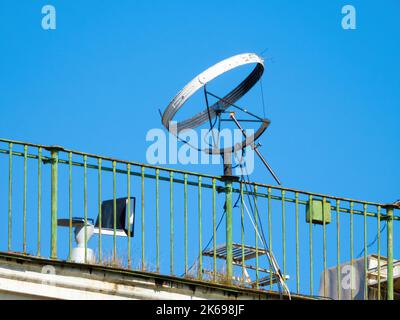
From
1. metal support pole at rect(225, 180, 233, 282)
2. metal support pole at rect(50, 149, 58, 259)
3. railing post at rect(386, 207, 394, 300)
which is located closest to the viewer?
metal support pole at rect(50, 149, 58, 259)

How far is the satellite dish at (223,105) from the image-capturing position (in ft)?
111

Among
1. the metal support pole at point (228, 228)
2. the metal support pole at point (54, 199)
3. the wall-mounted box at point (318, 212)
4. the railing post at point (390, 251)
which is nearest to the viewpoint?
the metal support pole at point (54, 199)

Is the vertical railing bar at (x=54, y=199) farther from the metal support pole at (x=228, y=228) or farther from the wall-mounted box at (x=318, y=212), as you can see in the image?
the wall-mounted box at (x=318, y=212)

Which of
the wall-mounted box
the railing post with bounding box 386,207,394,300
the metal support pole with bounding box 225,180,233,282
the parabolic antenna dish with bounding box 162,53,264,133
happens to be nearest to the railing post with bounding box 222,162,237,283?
the metal support pole with bounding box 225,180,233,282

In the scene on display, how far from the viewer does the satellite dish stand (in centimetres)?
3369

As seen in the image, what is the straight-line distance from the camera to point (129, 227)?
3167 cm

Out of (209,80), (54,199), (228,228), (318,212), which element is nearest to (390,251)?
(318,212)

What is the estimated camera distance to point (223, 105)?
1396 inches

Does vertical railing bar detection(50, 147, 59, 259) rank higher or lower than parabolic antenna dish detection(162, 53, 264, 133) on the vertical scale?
lower

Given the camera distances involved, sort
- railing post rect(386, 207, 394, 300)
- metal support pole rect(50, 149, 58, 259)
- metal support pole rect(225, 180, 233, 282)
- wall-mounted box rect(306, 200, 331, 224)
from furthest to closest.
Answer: railing post rect(386, 207, 394, 300) < wall-mounted box rect(306, 200, 331, 224) < metal support pole rect(225, 180, 233, 282) < metal support pole rect(50, 149, 58, 259)

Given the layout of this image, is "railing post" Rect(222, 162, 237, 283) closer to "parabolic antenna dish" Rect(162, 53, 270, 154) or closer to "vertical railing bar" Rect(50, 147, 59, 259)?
"parabolic antenna dish" Rect(162, 53, 270, 154)

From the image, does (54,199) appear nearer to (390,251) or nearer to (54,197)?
(54,197)

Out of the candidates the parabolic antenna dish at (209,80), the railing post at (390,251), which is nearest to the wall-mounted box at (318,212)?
the railing post at (390,251)
